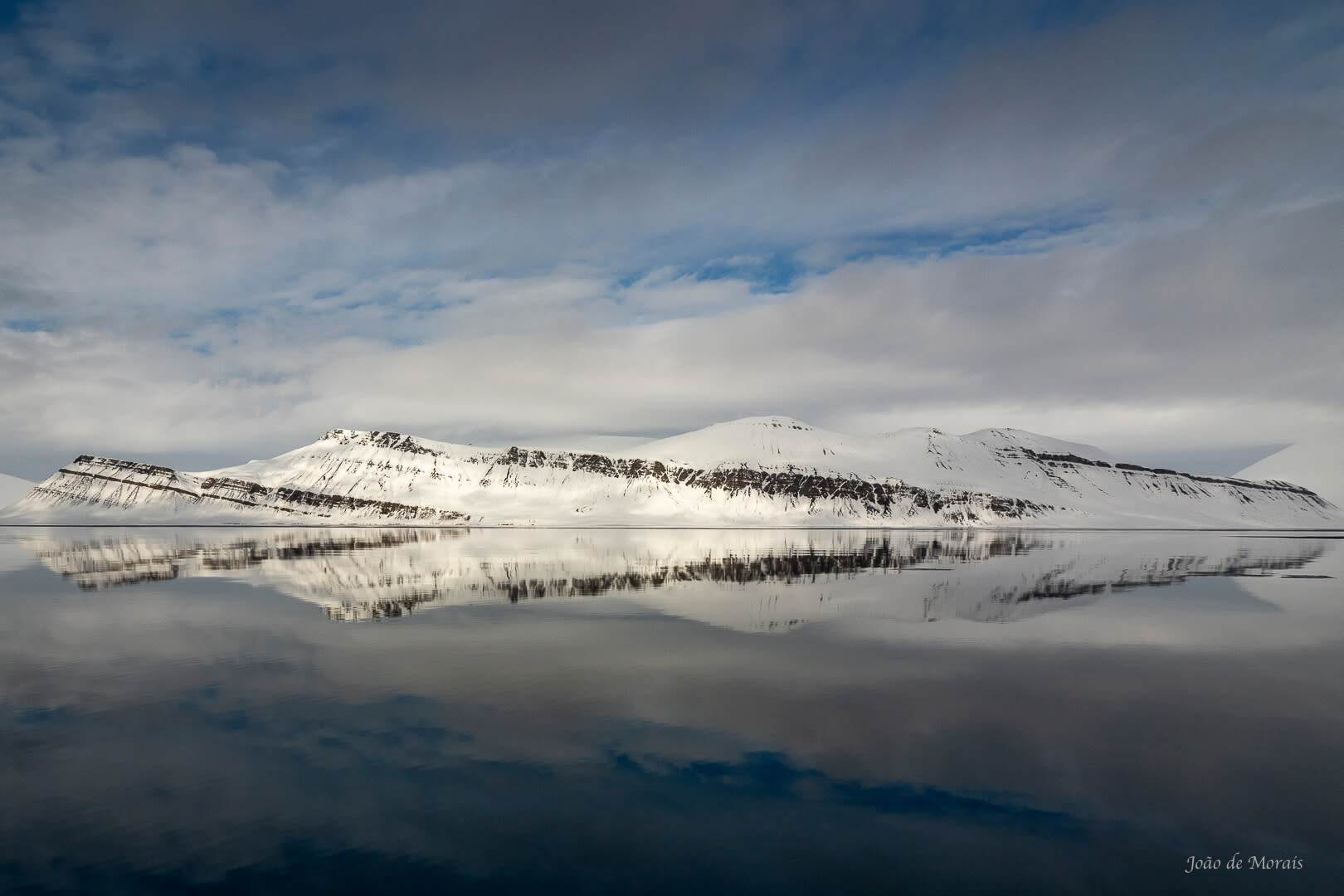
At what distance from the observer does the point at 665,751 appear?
15.3 m

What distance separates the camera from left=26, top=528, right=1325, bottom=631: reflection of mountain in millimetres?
36531

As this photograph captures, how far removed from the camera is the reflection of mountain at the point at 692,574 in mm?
36531

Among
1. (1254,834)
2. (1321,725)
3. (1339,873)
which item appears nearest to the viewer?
(1339,873)

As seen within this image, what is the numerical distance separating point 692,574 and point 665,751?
1534 inches

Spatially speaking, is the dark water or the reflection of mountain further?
the reflection of mountain

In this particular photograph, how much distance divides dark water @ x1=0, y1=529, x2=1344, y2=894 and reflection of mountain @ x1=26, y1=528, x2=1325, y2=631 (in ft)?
10.5

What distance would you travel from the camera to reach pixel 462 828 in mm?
11766

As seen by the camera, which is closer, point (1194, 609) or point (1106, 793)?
point (1106, 793)

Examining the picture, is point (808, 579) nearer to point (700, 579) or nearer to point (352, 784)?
point (700, 579)

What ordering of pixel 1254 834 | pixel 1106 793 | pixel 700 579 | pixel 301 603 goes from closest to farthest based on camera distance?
1. pixel 1254 834
2. pixel 1106 793
3. pixel 301 603
4. pixel 700 579

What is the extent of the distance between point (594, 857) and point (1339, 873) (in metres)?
11.7

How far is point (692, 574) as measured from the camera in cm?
5403

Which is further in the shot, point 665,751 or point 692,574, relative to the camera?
point 692,574

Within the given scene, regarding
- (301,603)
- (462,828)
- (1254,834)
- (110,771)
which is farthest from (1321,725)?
(301,603)
